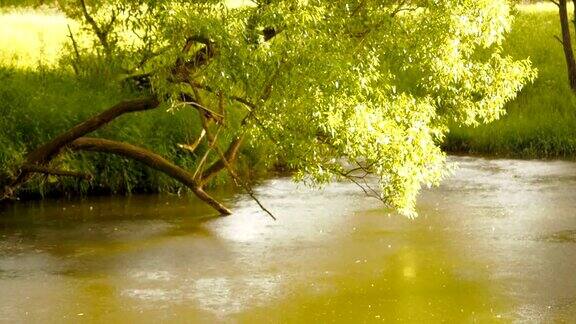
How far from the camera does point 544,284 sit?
926 cm

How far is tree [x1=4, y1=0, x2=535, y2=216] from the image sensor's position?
29.3 ft

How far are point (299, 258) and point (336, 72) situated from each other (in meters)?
2.04

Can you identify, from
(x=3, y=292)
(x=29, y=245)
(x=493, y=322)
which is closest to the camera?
(x=493, y=322)

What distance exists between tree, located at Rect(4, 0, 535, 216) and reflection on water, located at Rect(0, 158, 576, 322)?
0.82m

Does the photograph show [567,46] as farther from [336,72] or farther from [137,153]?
[336,72]

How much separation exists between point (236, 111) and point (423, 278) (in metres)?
4.97

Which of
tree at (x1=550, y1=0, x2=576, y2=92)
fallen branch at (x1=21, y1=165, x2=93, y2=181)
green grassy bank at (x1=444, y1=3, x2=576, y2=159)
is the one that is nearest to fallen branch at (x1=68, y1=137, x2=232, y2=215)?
fallen branch at (x1=21, y1=165, x2=93, y2=181)

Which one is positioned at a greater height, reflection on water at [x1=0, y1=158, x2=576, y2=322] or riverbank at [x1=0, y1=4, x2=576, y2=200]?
riverbank at [x1=0, y1=4, x2=576, y2=200]

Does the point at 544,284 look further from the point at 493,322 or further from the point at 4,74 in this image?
the point at 4,74

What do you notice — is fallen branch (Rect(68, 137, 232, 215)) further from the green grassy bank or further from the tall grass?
the green grassy bank

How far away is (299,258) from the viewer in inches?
401

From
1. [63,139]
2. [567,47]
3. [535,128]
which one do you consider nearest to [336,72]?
[63,139]

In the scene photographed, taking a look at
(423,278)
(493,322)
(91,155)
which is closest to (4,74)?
(91,155)

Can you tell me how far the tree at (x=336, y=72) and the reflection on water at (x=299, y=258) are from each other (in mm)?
822
